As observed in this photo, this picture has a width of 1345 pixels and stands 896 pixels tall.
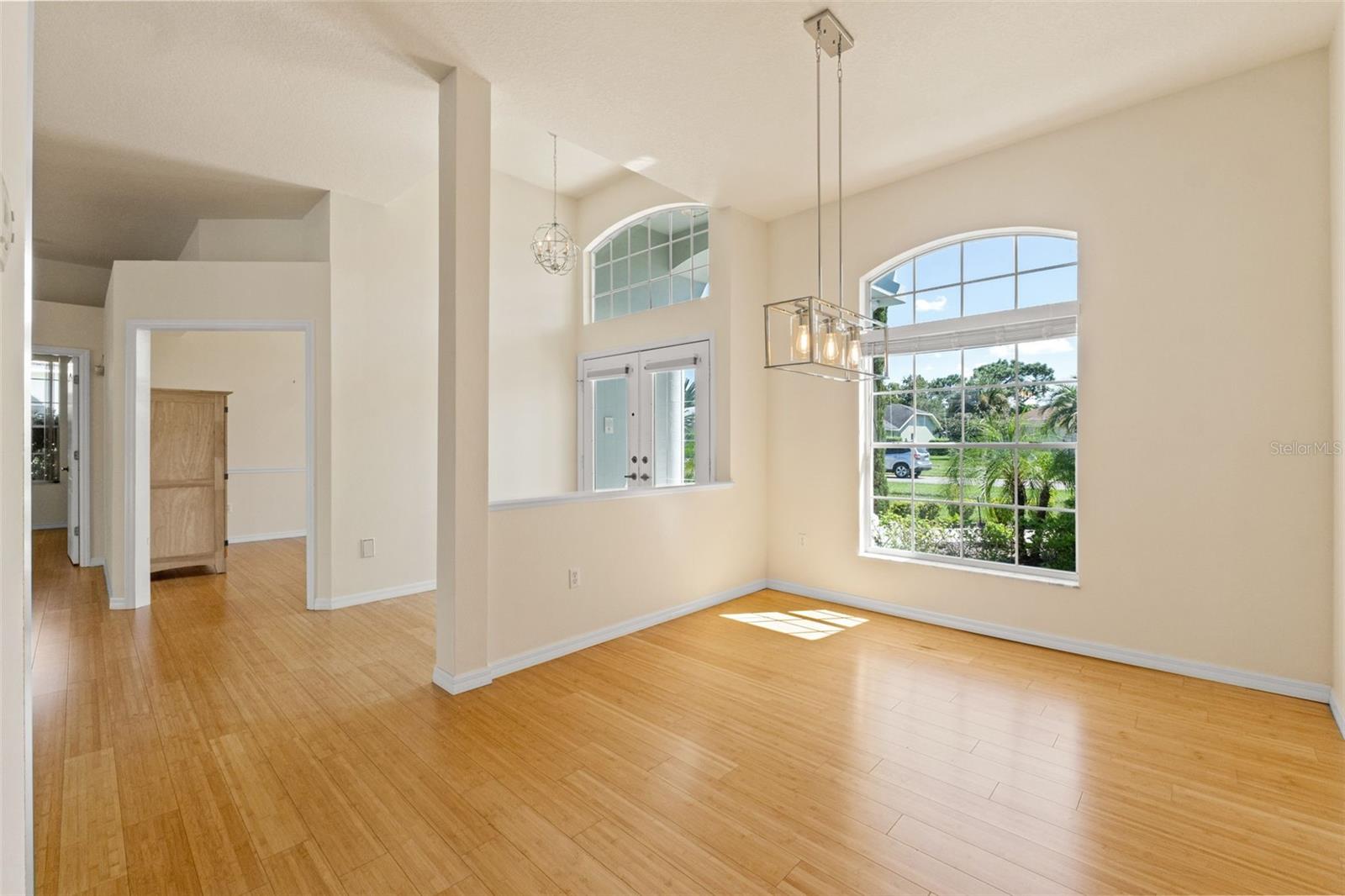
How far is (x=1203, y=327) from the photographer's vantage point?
322 cm

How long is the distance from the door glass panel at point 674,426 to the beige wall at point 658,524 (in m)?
0.38

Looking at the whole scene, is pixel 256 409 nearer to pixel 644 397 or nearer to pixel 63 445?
pixel 63 445

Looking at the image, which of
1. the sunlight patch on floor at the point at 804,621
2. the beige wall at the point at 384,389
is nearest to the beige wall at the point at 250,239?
the beige wall at the point at 384,389

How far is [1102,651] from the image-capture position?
3543mm

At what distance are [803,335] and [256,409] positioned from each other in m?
7.80

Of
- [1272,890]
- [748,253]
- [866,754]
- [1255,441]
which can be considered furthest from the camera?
[748,253]

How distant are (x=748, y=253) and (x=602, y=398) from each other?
6.77ft

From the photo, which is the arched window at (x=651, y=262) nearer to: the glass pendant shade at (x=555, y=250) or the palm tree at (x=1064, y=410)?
the glass pendant shade at (x=555, y=250)

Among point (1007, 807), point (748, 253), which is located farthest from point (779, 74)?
point (1007, 807)

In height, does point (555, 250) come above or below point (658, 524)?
above

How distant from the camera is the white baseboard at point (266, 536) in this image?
7430 mm

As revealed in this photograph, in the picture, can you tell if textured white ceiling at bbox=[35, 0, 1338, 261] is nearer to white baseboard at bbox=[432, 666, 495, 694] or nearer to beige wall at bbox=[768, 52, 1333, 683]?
beige wall at bbox=[768, 52, 1333, 683]

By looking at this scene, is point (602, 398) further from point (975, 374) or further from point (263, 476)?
point (263, 476)

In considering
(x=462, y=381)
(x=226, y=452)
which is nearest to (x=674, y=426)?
(x=462, y=381)
